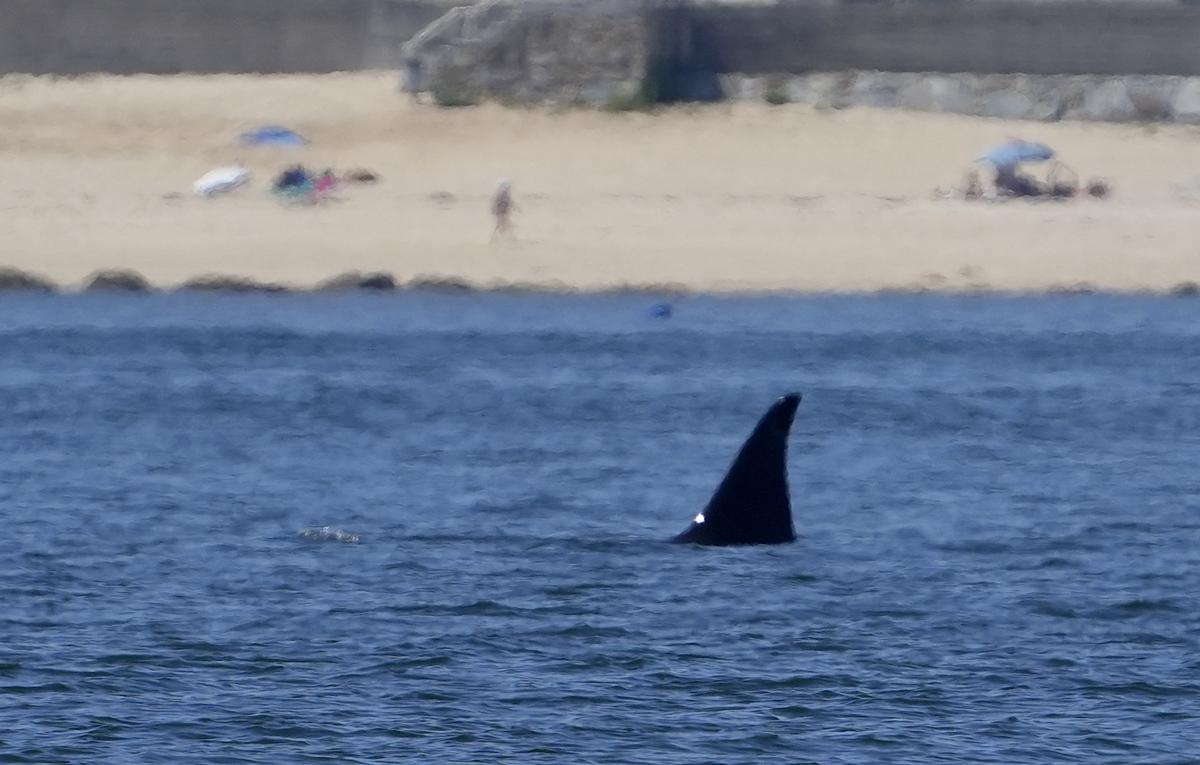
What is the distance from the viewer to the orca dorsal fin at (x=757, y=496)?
1329cm

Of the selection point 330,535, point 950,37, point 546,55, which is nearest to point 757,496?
point 330,535

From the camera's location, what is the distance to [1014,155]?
37.2 metres

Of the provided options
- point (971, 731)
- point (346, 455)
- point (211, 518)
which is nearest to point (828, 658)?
point (971, 731)

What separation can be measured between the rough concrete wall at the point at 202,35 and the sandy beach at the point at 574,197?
722 mm

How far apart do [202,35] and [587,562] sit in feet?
109

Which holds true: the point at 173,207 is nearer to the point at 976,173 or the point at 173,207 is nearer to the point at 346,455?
the point at 976,173

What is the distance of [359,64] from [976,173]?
511 inches

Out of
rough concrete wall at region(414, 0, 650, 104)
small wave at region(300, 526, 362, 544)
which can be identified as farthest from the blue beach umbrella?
small wave at region(300, 526, 362, 544)

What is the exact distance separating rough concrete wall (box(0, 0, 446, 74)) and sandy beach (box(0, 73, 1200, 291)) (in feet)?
2.37

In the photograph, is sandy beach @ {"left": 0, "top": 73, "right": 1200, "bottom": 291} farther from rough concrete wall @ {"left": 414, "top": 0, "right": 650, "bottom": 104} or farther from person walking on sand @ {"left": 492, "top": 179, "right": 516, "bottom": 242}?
rough concrete wall @ {"left": 414, "top": 0, "right": 650, "bottom": 104}

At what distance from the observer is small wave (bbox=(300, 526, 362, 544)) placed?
15.0m

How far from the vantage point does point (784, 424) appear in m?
13.2

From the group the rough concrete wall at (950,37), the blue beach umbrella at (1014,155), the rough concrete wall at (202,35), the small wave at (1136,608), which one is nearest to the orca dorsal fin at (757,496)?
the small wave at (1136,608)

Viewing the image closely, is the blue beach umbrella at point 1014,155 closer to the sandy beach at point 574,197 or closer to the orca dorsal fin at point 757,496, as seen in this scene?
the sandy beach at point 574,197
